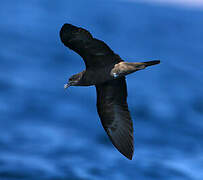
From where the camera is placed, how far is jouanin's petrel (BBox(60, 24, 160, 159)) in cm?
1030

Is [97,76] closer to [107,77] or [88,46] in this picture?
[107,77]

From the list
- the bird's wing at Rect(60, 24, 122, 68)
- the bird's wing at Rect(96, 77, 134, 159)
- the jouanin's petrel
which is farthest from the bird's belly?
the bird's wing at Rect(96, 77, 134, 159)

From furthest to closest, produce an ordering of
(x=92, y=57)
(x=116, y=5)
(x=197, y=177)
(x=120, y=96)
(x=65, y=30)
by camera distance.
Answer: (x=116, y=5) → (x=197, y=177) → (x=120, y=96) → (x=92, y=57) → (x=65, y=30)

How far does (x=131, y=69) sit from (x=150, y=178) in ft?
151

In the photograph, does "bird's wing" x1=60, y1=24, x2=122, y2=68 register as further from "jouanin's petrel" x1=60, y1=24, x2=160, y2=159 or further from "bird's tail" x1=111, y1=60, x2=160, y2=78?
"bird's tail" x1=111, y1=60, x2=160, y2=78

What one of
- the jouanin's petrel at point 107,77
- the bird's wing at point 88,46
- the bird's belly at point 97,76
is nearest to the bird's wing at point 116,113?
the jouanin's petrel at point 107,77

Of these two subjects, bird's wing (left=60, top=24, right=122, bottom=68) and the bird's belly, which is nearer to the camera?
bird's wing (left=60, top=24, right=122, bottom=68)

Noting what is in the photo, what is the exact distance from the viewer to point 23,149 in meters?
58.5

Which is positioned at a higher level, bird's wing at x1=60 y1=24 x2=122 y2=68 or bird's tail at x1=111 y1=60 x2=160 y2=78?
bird's wing at x1=60 y1=24 x2=122 y2=68

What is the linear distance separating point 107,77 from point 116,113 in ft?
5.49

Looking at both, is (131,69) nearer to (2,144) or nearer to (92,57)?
(92,57)

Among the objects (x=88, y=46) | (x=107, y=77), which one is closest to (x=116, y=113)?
(x=107, y=77)

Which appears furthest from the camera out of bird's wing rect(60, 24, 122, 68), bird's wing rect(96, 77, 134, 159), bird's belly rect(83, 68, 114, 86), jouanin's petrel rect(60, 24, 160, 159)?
bird's wing rect(96, 77, 134, 159)

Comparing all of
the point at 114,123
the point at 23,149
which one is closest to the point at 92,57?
the point at 114,123
